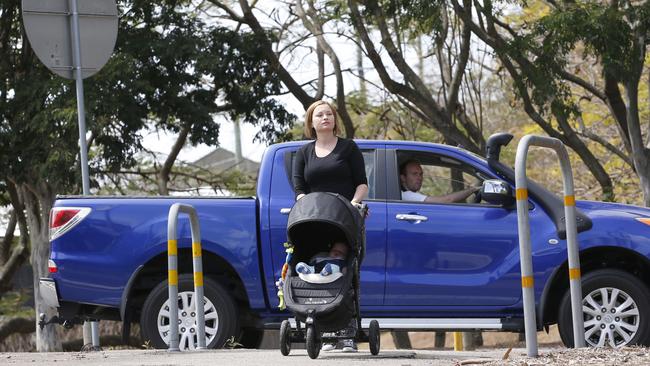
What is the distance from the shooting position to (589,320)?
33.0 feet

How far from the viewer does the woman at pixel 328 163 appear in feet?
29.0

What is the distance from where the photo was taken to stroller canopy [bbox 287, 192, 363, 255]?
8.34 meters

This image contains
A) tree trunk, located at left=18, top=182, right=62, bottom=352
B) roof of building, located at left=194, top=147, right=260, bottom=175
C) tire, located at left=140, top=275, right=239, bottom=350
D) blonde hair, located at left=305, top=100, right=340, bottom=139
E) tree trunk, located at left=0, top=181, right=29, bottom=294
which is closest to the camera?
blonde hair, located at left=305, top=100, right=340, bottom=139

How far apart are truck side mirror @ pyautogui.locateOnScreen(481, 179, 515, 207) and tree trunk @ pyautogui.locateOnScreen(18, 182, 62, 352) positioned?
37.5ft

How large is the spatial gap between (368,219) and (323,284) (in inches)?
81.1

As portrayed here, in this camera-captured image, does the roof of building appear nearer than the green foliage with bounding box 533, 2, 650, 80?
No

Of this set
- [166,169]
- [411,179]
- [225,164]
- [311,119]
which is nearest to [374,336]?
[311,119]

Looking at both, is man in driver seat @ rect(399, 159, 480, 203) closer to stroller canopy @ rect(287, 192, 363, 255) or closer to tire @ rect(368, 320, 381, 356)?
tire @ rect(368, 320, 381, 356)

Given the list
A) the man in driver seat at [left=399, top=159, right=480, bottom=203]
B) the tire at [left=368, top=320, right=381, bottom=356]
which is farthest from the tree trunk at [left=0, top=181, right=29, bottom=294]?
the tire at [left=368, top=320, right=381, bottom=356]

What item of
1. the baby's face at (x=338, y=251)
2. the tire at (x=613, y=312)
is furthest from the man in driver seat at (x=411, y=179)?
the baby's face at (x=338, y=251)

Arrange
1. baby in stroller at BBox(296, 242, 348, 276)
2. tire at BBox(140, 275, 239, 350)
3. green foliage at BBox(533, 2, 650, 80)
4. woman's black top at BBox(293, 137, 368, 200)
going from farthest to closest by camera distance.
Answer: green foliage at BBox(533, 2, 650, 80) < tire at BBox(140, 275, 239, 350) < woman's black top at BBox(293, 137, 368, 200) < baby in stroller at BBox(296, 242, 348, 276)

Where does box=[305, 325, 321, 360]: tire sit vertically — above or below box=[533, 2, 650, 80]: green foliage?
below

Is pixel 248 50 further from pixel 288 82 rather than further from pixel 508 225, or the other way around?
pixel 508 225

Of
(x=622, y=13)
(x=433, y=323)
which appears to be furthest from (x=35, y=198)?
(x=433, y=323)
